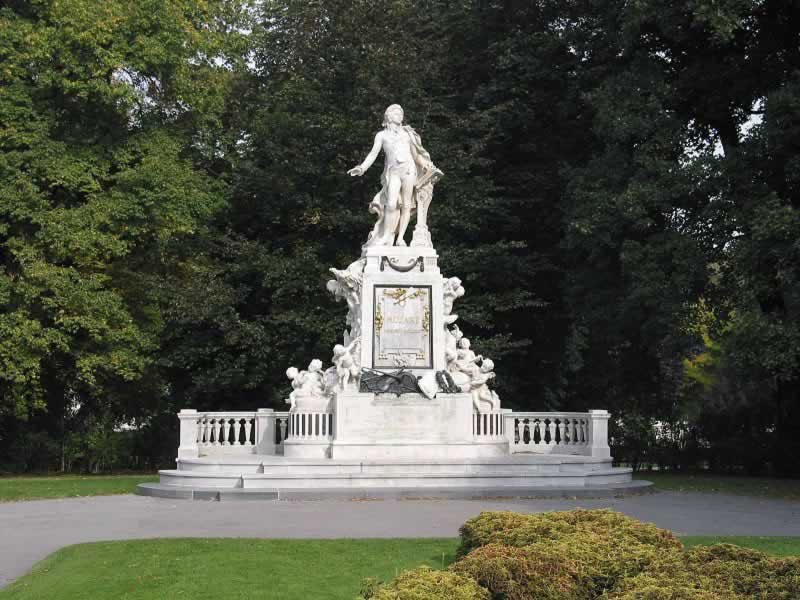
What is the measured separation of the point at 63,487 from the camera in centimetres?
2262

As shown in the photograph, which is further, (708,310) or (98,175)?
(98,175)

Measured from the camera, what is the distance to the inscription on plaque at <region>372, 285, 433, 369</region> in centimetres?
2242

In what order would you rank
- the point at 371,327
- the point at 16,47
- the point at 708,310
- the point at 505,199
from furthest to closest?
1. the point at 505,199
2. the point at 16,47
3. the point at 708,310
4. the point at 371,327

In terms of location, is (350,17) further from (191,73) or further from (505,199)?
(505,199)

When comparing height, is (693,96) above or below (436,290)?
above

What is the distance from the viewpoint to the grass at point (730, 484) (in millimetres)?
21484

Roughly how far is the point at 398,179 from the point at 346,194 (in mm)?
8285

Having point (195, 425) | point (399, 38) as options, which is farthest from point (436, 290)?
point (399, 38)

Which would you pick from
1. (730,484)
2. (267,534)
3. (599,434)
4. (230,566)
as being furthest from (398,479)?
(230,566)

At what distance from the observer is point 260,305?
32.3m

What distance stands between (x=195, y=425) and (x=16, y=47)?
12.5 metres

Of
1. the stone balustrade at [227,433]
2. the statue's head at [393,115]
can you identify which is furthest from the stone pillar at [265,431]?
the statue's head at [393,115]

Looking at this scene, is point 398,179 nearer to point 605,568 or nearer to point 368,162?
point 368,162

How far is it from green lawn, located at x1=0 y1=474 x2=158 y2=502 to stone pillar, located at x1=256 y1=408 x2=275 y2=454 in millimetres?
2673
